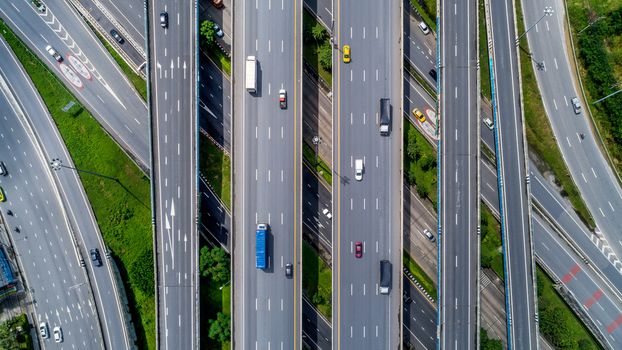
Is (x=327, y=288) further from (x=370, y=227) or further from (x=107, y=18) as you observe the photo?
(x=107, y=18)

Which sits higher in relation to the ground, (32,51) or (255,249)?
(32,51)

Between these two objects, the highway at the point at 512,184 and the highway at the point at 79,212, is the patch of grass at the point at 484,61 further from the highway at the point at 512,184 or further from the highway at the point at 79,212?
the highway at the point at 79,212

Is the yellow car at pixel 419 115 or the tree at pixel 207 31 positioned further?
the yellow car at pixel 419 115

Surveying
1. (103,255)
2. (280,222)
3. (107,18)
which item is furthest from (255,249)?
(107,18)

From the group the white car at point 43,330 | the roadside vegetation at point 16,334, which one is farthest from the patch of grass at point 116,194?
the roadside vegetation at point 16,334

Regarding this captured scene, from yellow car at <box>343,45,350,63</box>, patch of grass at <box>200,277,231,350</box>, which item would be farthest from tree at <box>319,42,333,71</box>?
patch of grass at <box>200,277,231,350</box>
